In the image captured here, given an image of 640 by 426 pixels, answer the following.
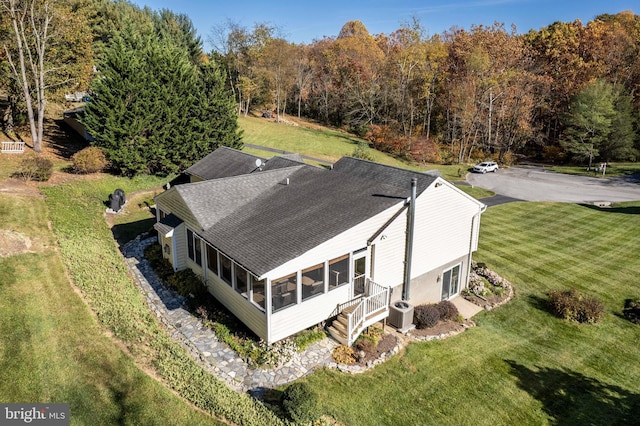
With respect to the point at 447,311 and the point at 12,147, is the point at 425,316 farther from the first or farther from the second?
the point at 12,147

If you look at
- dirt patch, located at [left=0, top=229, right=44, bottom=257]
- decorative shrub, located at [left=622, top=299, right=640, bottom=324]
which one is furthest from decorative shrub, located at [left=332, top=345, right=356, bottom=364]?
decorative shrub, located at [left=622, top=299, right=640, bottom=324]

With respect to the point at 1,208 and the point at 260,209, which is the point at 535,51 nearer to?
the point at 260,209

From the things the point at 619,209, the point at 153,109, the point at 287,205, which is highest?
the point at 153,109

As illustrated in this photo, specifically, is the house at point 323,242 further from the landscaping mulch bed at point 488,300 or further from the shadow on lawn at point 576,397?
the shadow on lawn at point 576,397

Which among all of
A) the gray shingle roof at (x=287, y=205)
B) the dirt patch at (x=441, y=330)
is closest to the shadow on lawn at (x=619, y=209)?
the dirt patch at (x=441, y=330)

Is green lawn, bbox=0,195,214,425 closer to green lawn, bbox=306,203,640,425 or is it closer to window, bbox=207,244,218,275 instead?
window, bbox=207,244,218,275

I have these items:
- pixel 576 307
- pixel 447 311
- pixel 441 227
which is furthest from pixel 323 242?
pixel 576 307

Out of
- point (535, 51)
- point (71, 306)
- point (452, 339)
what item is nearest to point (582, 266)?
point (452, 339)

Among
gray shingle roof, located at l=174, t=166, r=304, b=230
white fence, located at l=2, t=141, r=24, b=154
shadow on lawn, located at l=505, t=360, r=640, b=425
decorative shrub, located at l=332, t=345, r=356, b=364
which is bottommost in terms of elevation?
shadow on lawn, located at l=505, t=360, r=640, b=425
